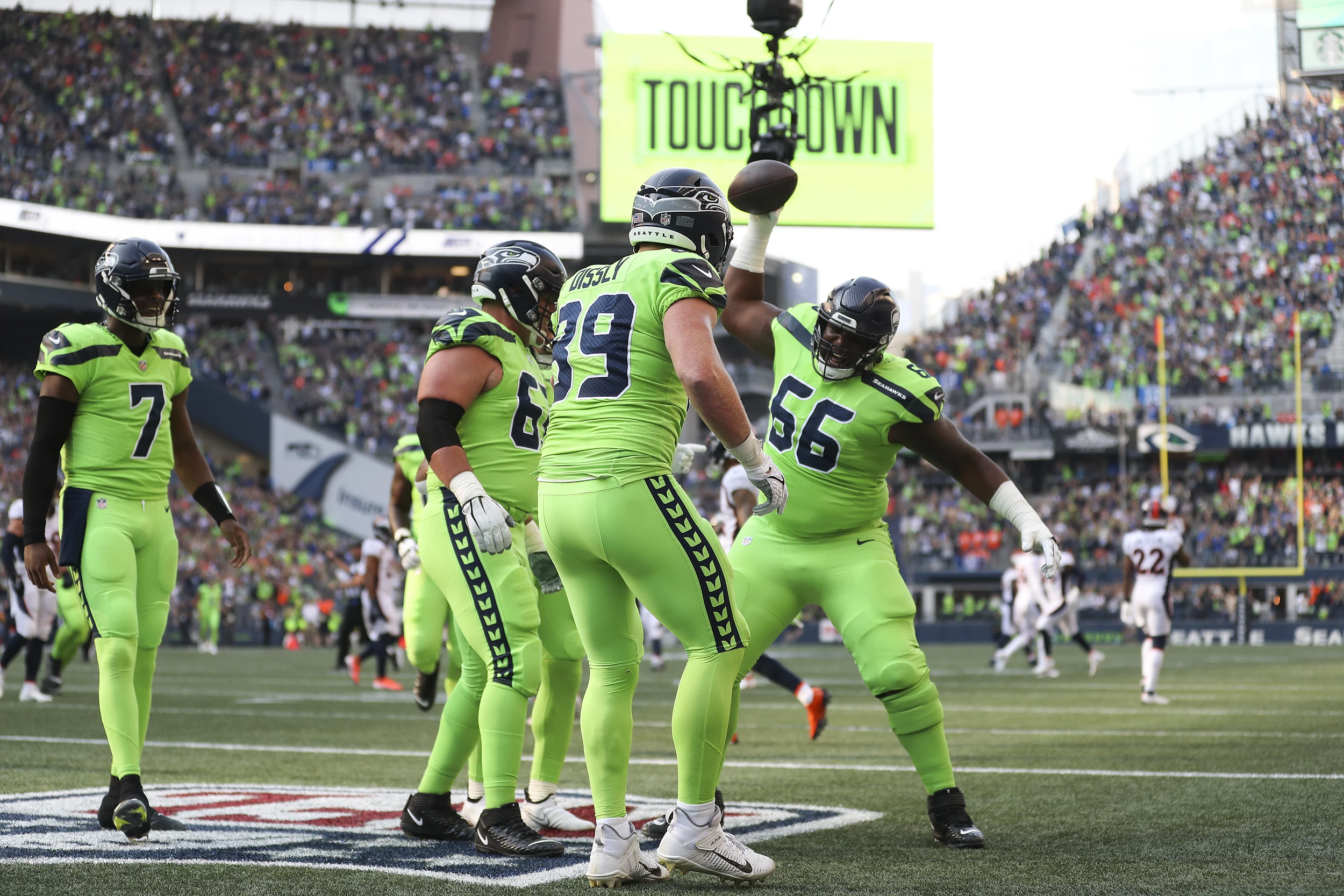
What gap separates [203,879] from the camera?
4.12m

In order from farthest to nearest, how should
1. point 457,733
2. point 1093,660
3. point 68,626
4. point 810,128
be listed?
point 810,128 → point 1093,660 → point 68,626 → point 457,733

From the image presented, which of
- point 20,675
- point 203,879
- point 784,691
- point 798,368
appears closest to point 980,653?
point 784,691

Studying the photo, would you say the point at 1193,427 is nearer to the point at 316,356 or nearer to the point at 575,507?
the point at 316,356

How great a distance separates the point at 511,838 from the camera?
4645 mm

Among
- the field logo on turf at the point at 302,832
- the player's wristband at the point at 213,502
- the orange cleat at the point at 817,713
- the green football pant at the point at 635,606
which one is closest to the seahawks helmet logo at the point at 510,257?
the green football pant at the point at 635,606

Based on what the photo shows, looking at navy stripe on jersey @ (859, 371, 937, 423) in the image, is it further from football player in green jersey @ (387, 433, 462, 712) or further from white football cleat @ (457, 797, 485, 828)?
football player in green jersey @ (387, 433, 462, 712)

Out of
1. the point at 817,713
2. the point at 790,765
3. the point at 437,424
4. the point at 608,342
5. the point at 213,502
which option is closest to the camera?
the point at 608,342

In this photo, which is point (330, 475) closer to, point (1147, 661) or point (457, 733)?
point (1147, 661)

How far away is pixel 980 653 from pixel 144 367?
19.9 meters

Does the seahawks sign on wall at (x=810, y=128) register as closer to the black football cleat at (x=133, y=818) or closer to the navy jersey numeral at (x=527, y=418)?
the navy jersey numeral at (x=527, y=418)

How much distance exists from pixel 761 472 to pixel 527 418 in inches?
52.6

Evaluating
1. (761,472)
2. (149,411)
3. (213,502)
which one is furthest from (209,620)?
(761,472)

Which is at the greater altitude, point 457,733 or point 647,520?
point 647,520

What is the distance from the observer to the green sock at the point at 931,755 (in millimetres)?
5047
